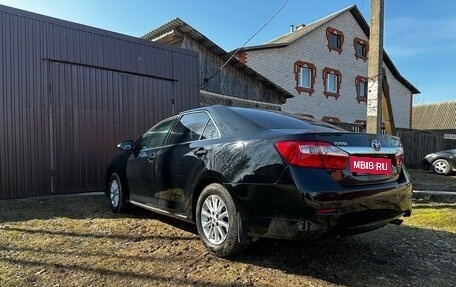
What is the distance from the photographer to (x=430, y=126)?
4122 centimetres

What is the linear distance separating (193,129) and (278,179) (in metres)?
1.67

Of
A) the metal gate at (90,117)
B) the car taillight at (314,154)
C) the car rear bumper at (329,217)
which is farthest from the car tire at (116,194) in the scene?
the car taillight at (314,154)

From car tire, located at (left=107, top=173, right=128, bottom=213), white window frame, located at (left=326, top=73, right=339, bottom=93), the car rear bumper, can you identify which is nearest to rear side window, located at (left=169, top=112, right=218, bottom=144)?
the car rear bumper

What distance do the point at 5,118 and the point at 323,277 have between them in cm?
634

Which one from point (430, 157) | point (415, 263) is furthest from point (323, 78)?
point (415, 263)

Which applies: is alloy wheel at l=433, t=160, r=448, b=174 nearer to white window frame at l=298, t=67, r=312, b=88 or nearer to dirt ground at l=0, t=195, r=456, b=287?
dirt ground at l=0, t=195, r=456, b=287

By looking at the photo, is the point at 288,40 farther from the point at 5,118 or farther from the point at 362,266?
the point at 362,266

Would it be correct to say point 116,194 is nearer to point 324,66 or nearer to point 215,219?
point 215,219

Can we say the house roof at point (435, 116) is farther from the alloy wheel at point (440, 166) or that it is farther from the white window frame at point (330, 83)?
the alloy wheel at point (440, 166)

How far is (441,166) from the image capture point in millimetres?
15031

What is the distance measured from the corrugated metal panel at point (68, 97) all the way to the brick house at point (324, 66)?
1329 centimetres

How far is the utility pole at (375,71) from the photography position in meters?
7.51

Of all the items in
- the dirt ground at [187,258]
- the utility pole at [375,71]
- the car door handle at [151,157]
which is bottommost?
the dirt ground at [187,258]

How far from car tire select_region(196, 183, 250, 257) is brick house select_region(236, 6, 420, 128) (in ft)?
61.0
